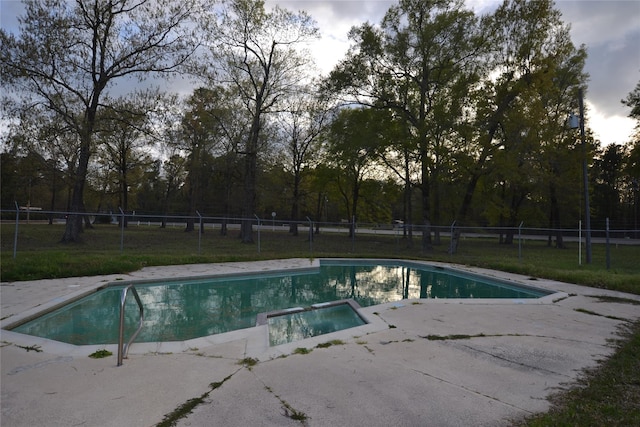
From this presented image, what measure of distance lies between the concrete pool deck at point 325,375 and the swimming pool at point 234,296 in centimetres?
79

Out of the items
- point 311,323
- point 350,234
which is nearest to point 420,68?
point 350,234

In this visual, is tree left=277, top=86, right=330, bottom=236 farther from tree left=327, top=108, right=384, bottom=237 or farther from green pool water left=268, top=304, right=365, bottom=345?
green pool water left=268, top=304, right=365, bottom=345

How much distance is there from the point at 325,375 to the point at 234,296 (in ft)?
17.3

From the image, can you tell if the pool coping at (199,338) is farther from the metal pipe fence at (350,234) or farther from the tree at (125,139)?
the tree at (125,139)

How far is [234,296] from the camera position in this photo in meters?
8.30

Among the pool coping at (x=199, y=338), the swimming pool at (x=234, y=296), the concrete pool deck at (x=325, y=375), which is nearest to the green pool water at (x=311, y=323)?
the pool coping at (x=199, y=338)

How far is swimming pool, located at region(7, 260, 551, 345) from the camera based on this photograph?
548cm

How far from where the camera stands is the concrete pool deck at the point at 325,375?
8.77ft

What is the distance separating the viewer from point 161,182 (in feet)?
172

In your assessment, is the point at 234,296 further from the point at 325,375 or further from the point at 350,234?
the point at 350,234

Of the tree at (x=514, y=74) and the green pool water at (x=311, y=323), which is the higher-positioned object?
the tree at (x=514, y=74)

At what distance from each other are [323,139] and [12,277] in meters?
22.8

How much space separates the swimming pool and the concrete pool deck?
0.79 m

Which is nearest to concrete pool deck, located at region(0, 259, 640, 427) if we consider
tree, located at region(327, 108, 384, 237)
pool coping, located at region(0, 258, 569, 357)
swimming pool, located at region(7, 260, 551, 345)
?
pool coping, located at region(0, 258, 569, 357)
